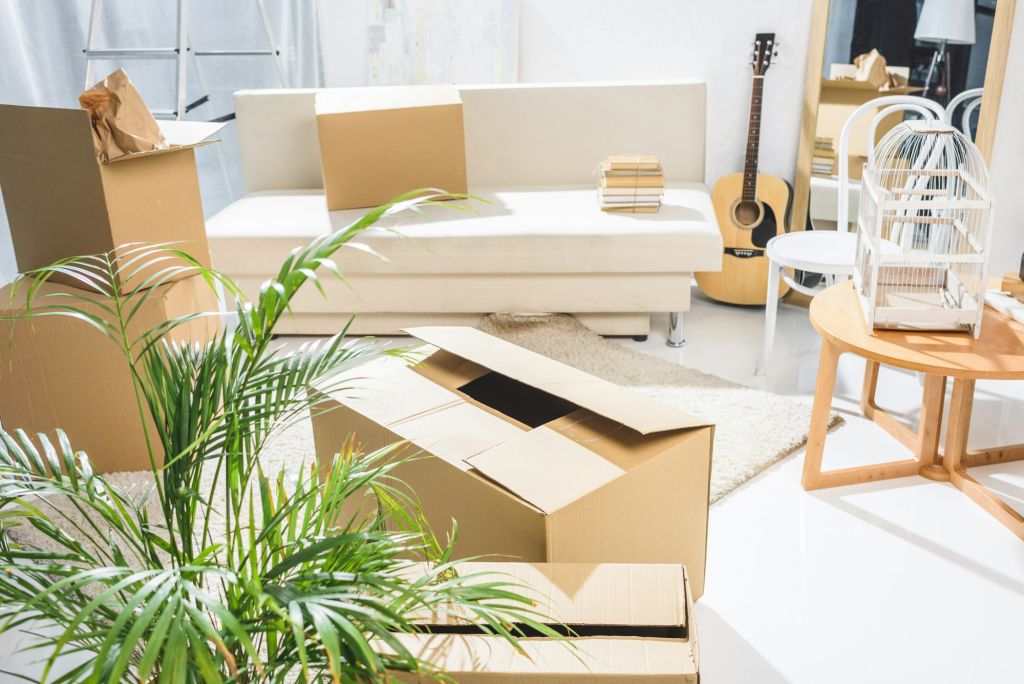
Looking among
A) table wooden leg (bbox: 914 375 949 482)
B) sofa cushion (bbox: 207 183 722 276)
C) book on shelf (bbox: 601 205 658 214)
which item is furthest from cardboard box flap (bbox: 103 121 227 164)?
table wooden leg (bbox: 914 375 949 482)

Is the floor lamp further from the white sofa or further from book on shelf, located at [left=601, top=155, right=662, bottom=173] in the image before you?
book on shelf, located at [left=601, top=155, right=662, bottom=173]

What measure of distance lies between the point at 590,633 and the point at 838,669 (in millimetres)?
721

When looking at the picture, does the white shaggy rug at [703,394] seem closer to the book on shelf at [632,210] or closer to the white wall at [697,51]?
the book on shelf at [632,210]

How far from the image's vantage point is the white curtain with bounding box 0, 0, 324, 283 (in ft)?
11.1

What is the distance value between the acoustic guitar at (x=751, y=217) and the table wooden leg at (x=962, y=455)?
1.23 m

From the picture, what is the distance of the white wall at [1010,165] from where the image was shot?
2.77m

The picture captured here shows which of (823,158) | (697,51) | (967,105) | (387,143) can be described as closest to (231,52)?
(387,143)

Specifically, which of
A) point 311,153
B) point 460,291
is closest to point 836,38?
point 460,291

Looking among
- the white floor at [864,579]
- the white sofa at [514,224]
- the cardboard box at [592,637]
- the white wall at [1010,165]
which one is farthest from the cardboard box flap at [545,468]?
the white wall at [1010,165]

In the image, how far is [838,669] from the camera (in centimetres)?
163

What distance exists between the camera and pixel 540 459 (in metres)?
1.41

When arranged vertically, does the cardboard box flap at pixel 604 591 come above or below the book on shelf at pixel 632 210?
below

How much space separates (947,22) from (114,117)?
250 cm

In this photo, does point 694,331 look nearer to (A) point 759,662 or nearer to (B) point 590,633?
(A) point 759,662
